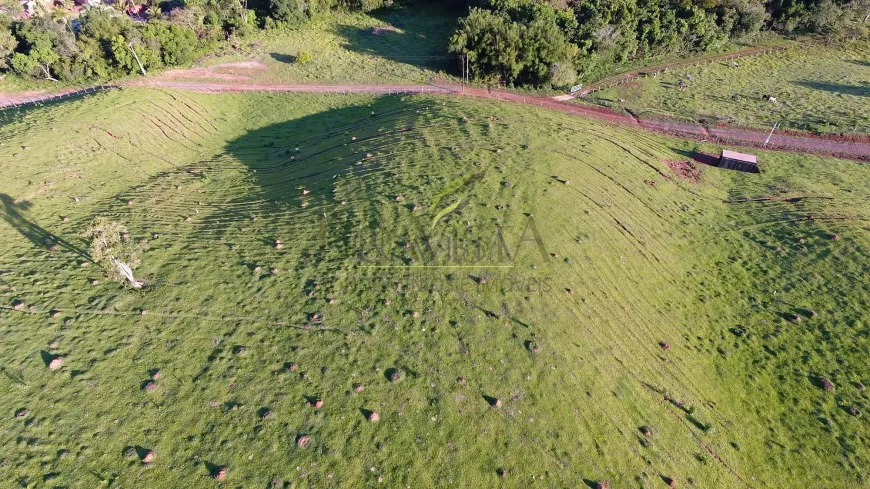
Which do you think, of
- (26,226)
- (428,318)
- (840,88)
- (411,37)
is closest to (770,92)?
(840,88)

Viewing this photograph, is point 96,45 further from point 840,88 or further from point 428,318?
Answer: point 840,88

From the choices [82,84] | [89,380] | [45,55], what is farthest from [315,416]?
[45,55]

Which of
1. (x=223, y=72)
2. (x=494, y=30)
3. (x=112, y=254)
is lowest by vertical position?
(x=112, y=254)

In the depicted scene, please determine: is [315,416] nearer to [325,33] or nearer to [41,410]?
[41,410]

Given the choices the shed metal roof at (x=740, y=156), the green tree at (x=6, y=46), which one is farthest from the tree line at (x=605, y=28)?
the green tree at (x=6, y=46)

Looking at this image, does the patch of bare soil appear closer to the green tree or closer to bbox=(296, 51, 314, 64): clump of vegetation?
bbox=(296, 51, 314, 64): clump of vegetation

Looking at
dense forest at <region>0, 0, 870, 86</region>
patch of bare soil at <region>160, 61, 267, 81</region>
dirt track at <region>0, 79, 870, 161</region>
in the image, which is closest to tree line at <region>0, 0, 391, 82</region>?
dense forest at <region>0, 0, 870, 86</region>

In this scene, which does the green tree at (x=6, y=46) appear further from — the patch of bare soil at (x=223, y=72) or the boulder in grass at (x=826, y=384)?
the boulder in grass at (x=826, y=384)
